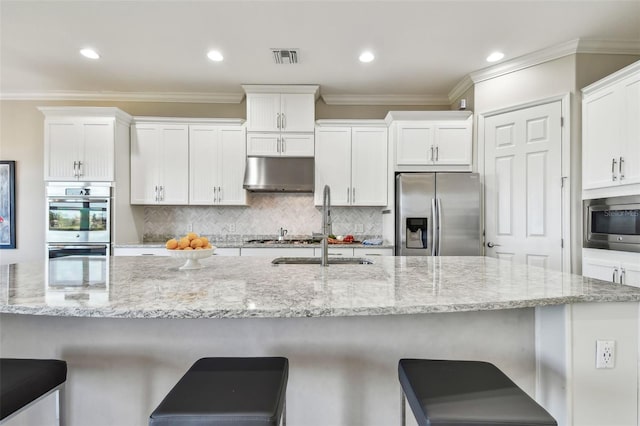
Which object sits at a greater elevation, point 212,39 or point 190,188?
point 212,39

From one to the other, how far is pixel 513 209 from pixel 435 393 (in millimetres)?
2704

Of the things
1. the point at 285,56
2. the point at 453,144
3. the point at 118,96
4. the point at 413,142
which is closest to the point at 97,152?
the point at 118,96

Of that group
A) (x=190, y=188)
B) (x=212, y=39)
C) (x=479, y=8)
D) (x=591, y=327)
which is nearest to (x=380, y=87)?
(x=479, y=8)

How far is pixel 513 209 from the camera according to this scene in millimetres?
3012

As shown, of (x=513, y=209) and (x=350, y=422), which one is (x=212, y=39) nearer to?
(x=350, y=422)

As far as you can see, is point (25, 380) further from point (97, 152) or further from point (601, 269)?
point (601, 269)

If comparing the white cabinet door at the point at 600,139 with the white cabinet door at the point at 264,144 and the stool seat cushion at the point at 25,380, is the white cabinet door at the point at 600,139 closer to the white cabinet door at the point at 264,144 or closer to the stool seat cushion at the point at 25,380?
the white cabinet door at the point at 264,144

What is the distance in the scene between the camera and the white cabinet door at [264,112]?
3521 mm

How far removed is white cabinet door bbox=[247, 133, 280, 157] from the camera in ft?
11.6

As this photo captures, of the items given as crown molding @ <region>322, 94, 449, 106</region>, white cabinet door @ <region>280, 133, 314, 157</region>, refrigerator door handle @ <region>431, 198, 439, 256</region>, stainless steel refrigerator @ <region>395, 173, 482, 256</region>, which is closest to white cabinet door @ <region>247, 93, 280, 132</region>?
white cabinet door @ <region>280, 133, 314, 157</region>

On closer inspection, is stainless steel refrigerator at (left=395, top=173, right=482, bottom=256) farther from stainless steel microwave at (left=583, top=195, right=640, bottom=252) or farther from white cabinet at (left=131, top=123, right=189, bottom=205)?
white cabinet at (left=131, top=123, right=189, bottom=205)

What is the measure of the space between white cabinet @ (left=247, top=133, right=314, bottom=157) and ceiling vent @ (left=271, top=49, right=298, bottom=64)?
0.80 metres

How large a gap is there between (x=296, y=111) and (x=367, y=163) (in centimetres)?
103

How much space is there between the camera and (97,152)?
131 inches
